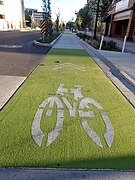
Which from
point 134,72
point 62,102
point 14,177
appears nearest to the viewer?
point 14,177

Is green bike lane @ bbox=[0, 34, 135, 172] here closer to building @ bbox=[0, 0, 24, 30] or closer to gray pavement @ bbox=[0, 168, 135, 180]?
gray pavement @ bbox=[0, 168, 135, 180]

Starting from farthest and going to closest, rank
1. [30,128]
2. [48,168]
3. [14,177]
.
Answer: [30,128]
[48,168]
[14,177]

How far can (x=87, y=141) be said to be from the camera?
3.02 metres

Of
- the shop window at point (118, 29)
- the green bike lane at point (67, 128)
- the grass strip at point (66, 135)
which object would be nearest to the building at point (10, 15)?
the shop window at point (118, 29)

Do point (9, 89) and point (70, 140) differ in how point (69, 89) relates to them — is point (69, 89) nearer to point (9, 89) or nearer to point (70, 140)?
point (9, 89)

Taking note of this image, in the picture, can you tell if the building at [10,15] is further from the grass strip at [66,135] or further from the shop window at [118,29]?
the grass strip at [66,135]

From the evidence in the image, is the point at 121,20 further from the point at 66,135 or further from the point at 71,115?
the point at 66,135

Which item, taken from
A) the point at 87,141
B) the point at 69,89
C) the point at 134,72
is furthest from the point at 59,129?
the point at 134,72

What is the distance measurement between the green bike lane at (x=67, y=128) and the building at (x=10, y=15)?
6718 centimetres

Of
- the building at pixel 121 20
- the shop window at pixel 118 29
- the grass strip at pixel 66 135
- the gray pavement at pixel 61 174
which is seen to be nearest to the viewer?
the gray pavement at pixel 61 174

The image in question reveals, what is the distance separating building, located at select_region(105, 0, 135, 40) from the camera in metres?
27.7

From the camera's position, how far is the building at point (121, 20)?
90.8 ft

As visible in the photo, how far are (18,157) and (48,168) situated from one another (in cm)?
47

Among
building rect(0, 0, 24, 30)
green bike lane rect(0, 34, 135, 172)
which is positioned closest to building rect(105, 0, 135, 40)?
green bike lane rect(0, 34, 135, 172)
